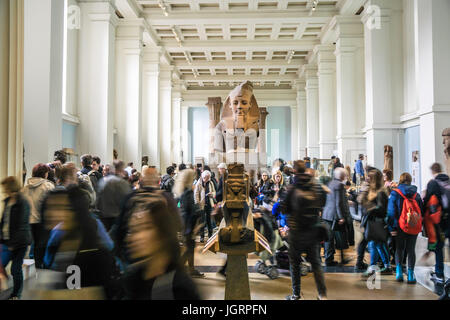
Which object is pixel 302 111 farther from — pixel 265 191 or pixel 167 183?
pixel 265 191

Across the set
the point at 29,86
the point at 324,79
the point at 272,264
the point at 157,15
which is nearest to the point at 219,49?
the point at 157,15

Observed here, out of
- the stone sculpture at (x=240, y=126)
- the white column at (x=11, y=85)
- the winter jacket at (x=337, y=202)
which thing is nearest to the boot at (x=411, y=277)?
the winter jacket at (x=337, y=202)

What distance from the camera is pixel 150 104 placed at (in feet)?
57.0

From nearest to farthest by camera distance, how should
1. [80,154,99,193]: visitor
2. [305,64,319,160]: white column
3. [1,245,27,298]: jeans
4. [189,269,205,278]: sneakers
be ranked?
[1,245,27,298]: jeans < [189,269,205,278]: sneakers < [80,154,99,193]: visitor < [305,64,319,160]: white column

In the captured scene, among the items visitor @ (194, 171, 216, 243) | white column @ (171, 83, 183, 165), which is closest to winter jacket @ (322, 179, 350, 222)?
visitor @ (194, 171, 216, 243)

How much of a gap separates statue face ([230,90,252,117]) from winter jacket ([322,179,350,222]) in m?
1.83

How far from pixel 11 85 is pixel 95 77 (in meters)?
6.22

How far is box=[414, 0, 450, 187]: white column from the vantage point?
298 inches

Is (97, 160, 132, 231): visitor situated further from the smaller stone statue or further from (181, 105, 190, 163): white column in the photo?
(181, 105, 190, 163): white column

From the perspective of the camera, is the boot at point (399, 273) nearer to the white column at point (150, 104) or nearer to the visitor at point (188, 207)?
the visitor at point (188, 207)

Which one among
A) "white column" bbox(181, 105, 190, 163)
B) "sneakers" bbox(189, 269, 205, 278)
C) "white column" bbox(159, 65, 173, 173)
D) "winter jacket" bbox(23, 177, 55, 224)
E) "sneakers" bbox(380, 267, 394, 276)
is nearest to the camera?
"winter jacket" bbox(23, 177, 55, 224)

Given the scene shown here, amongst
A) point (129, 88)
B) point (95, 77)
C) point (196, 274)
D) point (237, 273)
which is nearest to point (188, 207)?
point (196, 274)

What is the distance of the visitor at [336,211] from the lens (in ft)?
17.9

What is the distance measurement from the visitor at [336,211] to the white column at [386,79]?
626cm
